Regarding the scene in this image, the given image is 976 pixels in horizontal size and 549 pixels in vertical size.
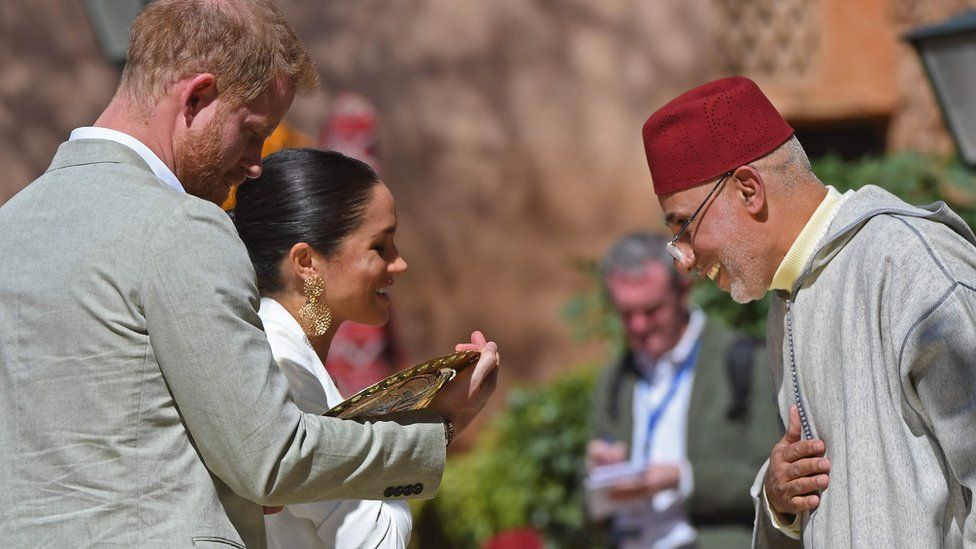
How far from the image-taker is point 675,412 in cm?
502

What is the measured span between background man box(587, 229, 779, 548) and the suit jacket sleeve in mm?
2771

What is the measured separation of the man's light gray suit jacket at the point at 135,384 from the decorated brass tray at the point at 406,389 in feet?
0.64

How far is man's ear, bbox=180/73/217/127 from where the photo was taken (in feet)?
7.52

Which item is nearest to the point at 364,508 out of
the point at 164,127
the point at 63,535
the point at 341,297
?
the point at 341,297

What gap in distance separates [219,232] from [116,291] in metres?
0.18

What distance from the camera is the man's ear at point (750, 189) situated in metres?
2.69

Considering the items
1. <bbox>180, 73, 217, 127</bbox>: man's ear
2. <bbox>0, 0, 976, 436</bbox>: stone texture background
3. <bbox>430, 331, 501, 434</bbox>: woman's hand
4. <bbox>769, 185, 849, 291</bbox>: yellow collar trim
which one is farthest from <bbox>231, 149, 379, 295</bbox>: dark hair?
<bbox>0, 0, 976, 436</bbox>: stone texture background

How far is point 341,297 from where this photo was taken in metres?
2.93

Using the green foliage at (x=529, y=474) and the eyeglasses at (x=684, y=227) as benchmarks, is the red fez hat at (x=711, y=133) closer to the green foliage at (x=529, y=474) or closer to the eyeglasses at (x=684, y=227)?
the eyeglasses at (x=684, y=227)

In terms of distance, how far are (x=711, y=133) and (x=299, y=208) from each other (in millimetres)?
875

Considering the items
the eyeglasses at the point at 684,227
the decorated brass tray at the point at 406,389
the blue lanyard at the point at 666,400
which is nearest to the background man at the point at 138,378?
the decorated brass tray at the point at 406,389

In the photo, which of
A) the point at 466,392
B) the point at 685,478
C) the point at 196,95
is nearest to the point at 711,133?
the point at 466,392

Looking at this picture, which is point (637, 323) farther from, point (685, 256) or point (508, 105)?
point (508, 105)

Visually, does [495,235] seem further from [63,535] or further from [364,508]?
[63,535]
